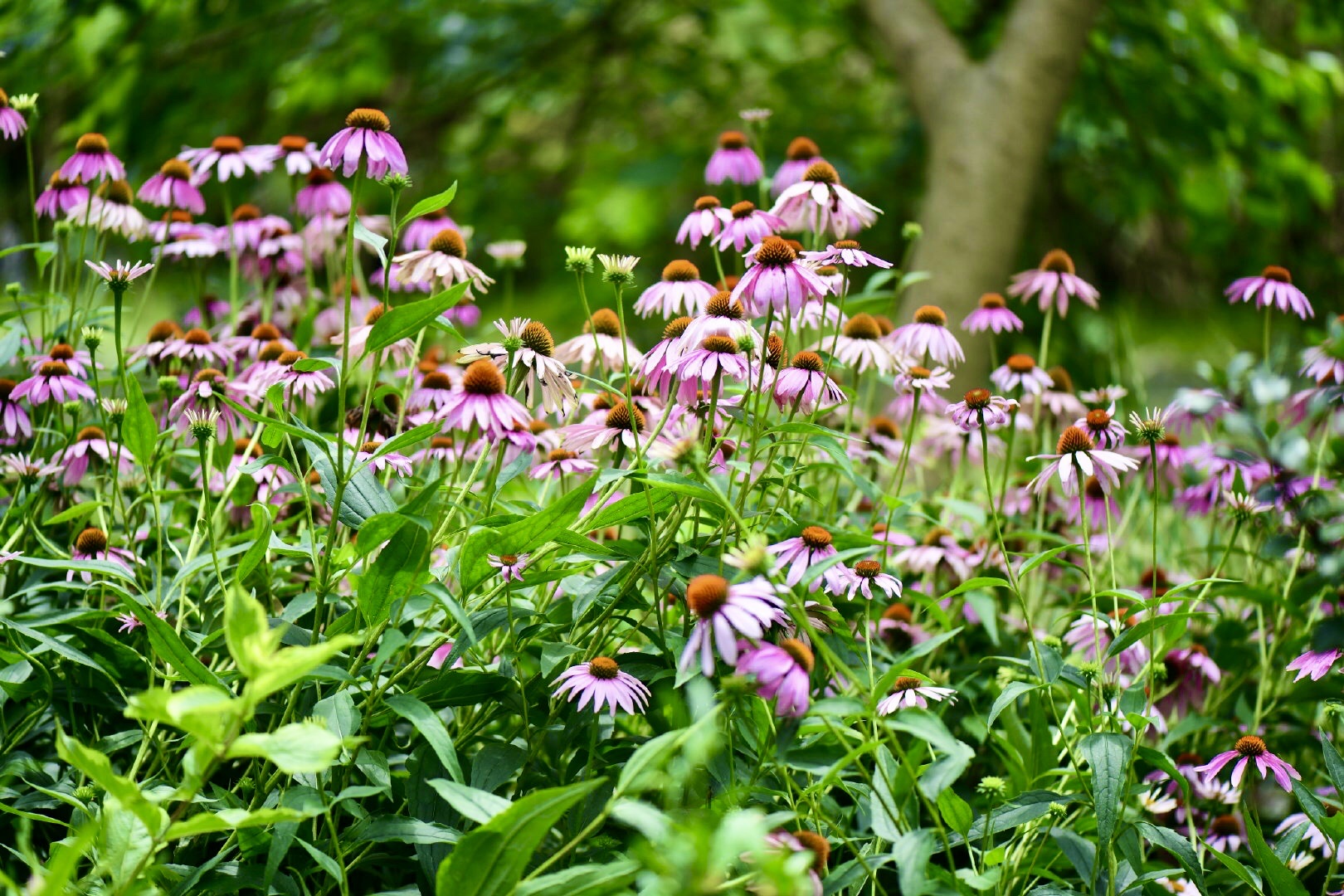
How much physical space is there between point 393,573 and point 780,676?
308 mm

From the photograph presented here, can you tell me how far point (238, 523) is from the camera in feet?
4.41

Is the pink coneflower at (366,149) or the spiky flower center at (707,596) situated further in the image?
the pink coneflower at (366,149)

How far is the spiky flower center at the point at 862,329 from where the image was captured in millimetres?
1320

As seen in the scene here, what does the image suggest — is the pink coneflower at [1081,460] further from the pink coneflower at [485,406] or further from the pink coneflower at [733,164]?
the pink coneflower at [733,164]

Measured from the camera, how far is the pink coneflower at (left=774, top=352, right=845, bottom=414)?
3.46ft

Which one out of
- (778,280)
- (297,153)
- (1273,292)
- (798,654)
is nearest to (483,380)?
(778,280)

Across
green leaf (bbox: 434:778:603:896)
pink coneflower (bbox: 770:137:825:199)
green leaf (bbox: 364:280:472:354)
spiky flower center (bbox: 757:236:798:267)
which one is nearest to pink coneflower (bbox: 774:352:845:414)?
spiky flower center (bbox: 757:236:798:267)

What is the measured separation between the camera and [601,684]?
0.90 m

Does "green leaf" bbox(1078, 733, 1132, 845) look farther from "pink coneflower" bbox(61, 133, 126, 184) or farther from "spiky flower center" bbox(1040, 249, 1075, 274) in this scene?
"pink coneflower" bbox(61, 133, 126, 184)

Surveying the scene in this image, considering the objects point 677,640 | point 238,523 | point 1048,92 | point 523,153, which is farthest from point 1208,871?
point 523,153

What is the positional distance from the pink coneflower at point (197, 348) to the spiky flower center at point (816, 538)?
718mm

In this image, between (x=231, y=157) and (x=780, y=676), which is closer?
(x=780, y=676)

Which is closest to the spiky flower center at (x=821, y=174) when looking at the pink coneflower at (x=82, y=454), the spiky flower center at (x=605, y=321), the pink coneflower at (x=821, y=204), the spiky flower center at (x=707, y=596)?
the pink coneflower at (x=821, y=204)

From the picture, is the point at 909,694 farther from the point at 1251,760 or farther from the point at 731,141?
the point at 731,141
